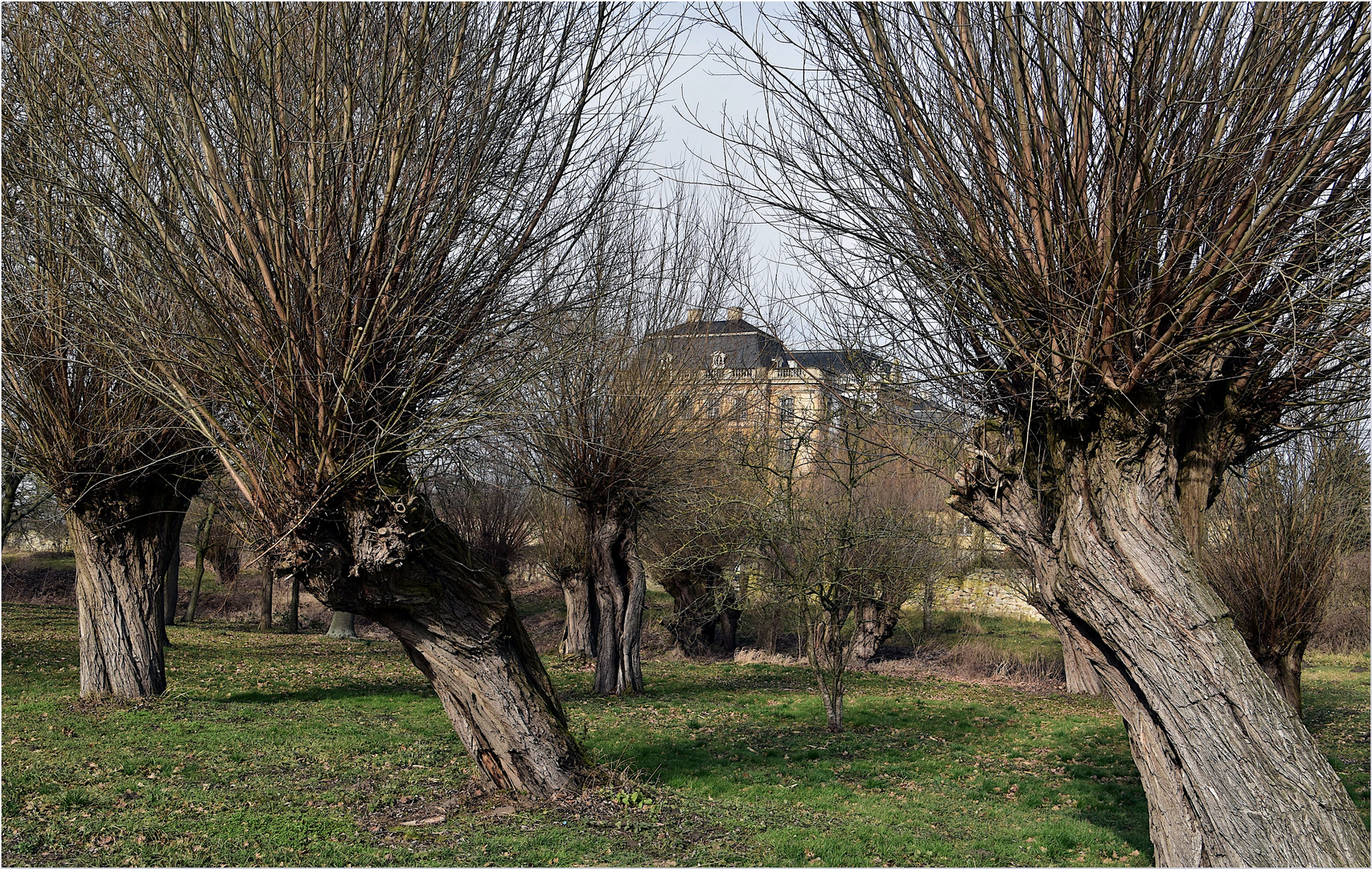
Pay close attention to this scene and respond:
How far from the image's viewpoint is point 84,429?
31.6 ft

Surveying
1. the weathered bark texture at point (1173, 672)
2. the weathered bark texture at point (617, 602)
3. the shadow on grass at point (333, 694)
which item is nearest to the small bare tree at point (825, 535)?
the weathered bark texture at point (617, 602)

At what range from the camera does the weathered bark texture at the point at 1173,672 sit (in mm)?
4086

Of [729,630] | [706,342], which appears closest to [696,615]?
[729,630]

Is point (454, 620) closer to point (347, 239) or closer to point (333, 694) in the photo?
point (347, 239)

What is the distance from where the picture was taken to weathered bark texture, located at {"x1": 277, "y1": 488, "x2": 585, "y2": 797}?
5.72 metres

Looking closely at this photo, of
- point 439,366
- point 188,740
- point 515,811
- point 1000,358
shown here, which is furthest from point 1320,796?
point 188,740

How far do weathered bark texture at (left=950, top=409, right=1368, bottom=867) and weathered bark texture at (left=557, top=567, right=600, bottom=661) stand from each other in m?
16.1

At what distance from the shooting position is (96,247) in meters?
7.72

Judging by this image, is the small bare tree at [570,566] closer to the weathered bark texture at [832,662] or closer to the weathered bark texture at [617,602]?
the weathered bark texture at [617,602]

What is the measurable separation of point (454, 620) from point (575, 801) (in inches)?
68.4

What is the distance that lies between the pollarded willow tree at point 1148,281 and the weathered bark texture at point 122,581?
9376mm

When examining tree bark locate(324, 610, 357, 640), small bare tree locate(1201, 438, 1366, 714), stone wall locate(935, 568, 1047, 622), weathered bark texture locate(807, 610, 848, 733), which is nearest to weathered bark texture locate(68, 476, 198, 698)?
weathered bark texture locate(807, 610, 848, 733)

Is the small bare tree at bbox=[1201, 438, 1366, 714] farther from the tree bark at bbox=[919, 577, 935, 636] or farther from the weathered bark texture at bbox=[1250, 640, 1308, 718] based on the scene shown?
the tree bark at bbox=[919, 577, 935, 636]

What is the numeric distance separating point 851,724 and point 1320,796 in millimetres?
8638
